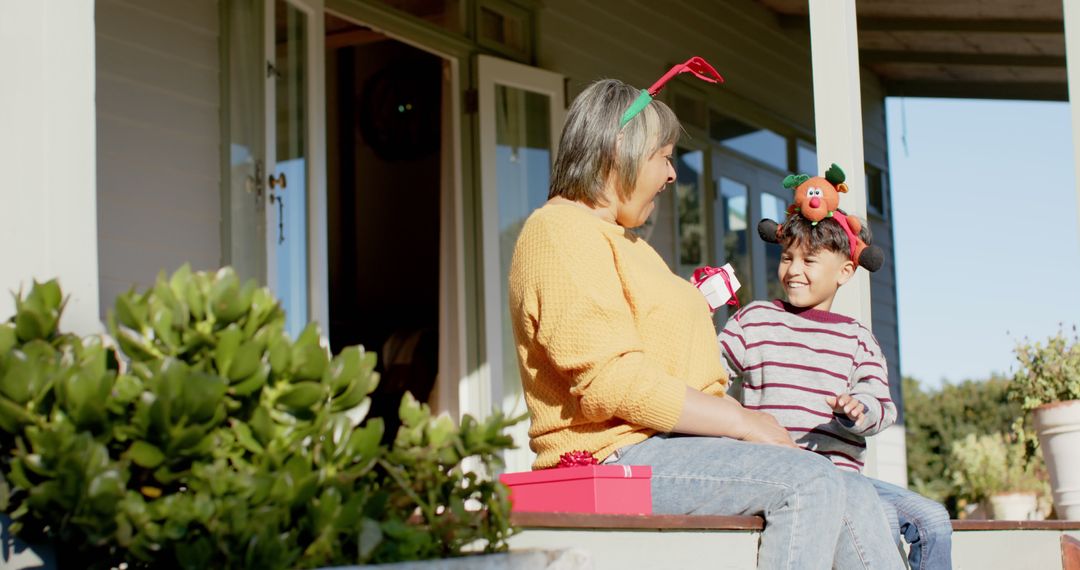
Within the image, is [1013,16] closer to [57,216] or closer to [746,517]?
[746,517]

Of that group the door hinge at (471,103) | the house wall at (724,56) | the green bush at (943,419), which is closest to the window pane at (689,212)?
the house wall at (724,56)

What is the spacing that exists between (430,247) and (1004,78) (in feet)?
12.9

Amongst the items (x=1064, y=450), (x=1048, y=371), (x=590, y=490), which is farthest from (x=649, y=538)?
(x=1048, y=371)

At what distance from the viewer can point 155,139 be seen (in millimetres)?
4051

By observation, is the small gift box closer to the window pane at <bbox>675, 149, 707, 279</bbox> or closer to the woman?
the woman

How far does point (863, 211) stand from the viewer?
130 inches

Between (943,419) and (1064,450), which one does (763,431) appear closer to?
(1064,450)

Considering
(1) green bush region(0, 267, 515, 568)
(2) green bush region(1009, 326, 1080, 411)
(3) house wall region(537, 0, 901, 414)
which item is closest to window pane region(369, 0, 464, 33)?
(3) house wall region(537, 0, 901, 414)

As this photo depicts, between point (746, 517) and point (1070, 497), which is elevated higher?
point (746, 517)

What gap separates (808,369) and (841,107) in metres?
0.82

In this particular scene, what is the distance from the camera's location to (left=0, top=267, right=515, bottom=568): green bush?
4.74 ft

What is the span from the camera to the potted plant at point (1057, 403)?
4.49 meters

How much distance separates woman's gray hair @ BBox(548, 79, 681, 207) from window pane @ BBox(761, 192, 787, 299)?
16.6 feet

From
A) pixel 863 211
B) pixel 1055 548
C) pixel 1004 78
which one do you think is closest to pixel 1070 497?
pixel 1055 548
